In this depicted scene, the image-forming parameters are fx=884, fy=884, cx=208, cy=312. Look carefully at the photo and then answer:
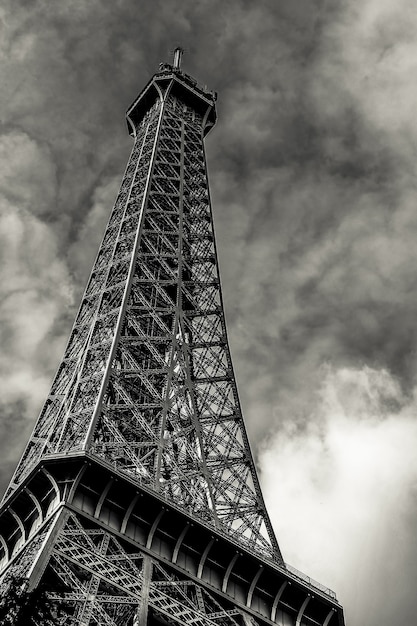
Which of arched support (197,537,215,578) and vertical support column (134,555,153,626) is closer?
vertical support column (134,555,153,626)

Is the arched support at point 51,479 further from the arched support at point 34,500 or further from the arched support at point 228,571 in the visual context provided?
the arched support at point 228,571

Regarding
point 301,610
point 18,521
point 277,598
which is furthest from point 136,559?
point 301,610

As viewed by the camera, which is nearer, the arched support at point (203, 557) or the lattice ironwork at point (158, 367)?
the arched support at point (203, 557)

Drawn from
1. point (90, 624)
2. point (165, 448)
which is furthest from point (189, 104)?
point (90, 624)

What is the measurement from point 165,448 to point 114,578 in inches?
443

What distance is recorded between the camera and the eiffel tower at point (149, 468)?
32.8m

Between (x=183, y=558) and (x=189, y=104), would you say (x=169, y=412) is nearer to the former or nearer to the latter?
(x=183, y=558)

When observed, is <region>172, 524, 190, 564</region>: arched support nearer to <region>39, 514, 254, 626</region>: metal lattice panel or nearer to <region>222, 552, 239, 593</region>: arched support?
<region>39, 514, 254, 626</region>: metal lattice panel

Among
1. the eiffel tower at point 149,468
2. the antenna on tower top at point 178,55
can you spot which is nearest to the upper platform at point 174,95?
the antenna on tower top at point 178,55

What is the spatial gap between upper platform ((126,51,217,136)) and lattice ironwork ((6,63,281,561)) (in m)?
11.7

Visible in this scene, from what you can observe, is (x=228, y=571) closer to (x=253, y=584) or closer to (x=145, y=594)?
(x=253, y=584)

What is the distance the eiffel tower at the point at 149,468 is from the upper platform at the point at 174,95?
16457 mm

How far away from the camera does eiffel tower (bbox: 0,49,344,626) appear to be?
3281 centimetres

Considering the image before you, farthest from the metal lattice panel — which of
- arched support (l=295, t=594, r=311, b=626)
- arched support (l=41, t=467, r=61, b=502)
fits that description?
arched support (l=295, t=594, r=311, b=626)
